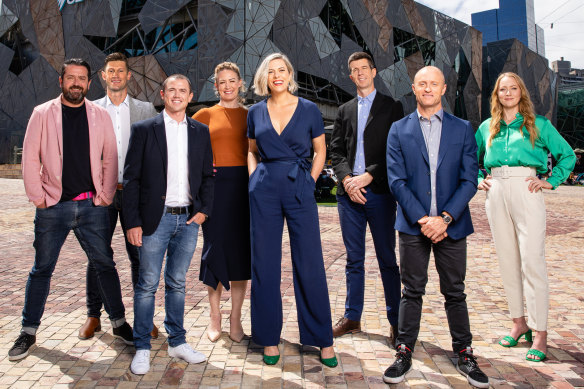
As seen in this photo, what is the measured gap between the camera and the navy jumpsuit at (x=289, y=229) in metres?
3.19

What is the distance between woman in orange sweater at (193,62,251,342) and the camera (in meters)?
3.55

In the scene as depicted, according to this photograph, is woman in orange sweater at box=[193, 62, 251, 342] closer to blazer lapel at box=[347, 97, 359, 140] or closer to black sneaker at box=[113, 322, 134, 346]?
black sneaker at box=[113, 322, 134, 346]

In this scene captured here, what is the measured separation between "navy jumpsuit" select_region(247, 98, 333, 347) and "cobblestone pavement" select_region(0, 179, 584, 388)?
0.28m

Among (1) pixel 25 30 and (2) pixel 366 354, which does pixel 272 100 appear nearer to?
(2) pixel 366 354

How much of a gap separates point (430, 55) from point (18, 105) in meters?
29.7

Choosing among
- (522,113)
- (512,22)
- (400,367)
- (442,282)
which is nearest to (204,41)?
(522,113)

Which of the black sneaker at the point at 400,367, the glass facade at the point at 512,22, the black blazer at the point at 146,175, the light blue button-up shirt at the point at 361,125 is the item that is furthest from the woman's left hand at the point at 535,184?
the glass facade at the point at 512,22

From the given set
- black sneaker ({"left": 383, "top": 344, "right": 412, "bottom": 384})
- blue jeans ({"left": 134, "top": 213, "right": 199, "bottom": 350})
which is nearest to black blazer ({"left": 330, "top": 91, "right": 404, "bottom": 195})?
black sneaker ({"left": 383, "top": 344, "right": 412, "bottom": 384})

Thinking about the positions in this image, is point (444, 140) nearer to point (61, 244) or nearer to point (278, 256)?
point (278, 256)

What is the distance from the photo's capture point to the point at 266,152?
3205 millimetres

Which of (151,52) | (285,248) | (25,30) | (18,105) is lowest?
(285,248)

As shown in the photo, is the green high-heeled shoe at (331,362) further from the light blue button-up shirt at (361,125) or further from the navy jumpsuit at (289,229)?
the light blue button-up shirt at (361,125)

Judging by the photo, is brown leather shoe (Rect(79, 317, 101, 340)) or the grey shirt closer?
the grey shirt

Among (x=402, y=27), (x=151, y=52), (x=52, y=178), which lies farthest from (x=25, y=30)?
(x=52, y=178)
